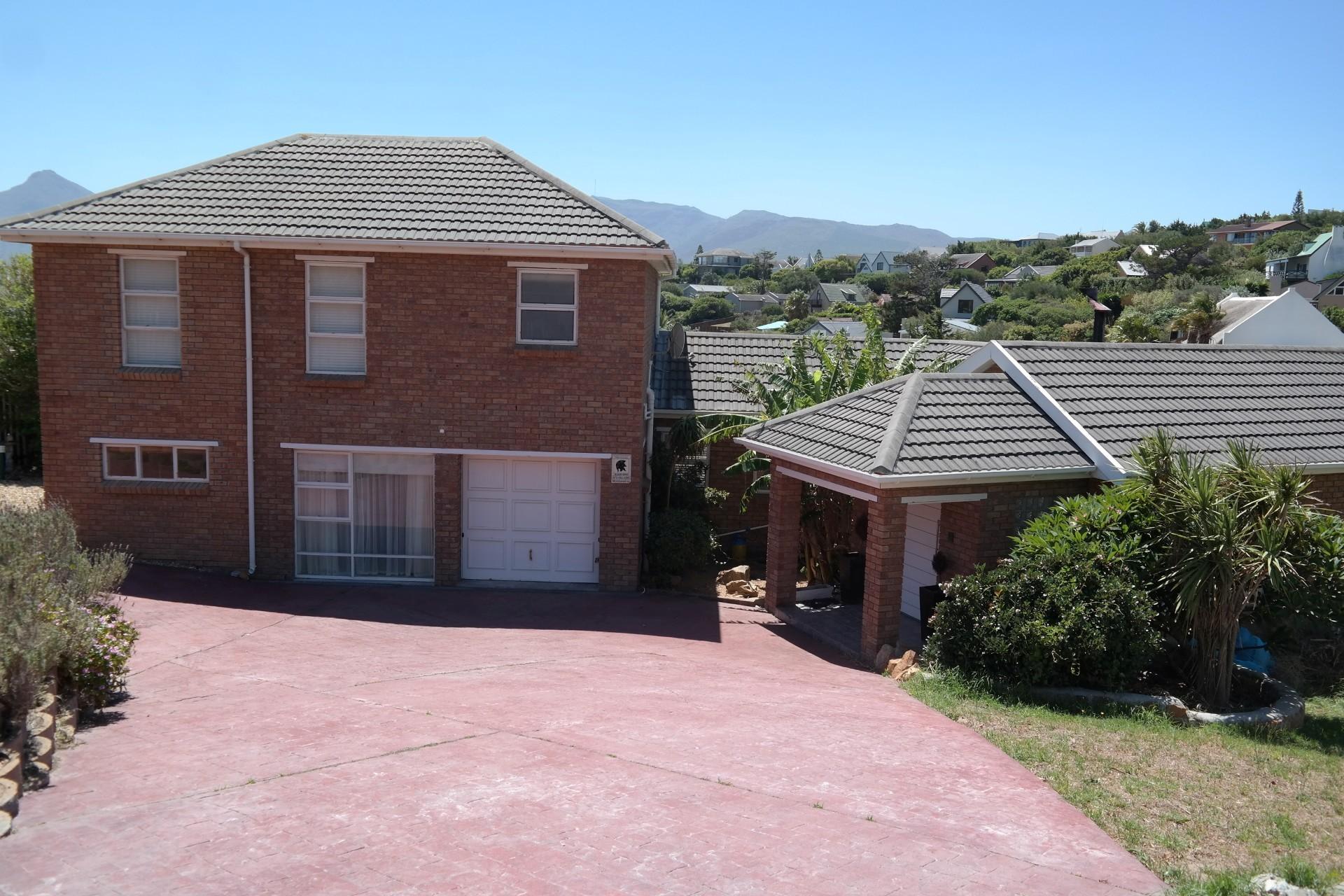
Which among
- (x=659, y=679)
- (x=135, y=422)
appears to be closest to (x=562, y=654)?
(x=659, y=679)

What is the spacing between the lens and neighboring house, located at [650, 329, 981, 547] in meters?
18.7

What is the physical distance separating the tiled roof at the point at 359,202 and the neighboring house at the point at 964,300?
271 feet

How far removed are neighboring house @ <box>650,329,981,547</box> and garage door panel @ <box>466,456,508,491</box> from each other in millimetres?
3428

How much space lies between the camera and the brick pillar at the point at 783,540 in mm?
15039

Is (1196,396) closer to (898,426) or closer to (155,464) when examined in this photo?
(898,426)

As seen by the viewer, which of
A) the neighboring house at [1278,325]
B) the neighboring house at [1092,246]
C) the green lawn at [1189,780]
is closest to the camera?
the green lawn at [1189,780]

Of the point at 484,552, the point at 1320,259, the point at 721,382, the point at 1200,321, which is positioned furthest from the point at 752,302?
the point at 484,552

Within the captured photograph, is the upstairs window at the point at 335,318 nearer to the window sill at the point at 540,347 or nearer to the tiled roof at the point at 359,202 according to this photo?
the tiled roof at the point at 359,202

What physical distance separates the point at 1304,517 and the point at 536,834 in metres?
8.70

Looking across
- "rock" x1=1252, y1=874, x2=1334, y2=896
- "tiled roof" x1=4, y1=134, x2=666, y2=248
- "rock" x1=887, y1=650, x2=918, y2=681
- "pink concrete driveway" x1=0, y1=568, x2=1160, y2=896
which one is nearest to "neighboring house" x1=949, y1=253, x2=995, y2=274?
"tiled roof" x1=4, y1=134, x2=666, y2=248

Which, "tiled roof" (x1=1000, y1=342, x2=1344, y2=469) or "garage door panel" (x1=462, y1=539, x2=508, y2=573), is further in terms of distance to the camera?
"garage door panel" (x1=462, y1=539, x2=508, y2=573)

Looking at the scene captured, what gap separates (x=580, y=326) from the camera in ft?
51.2

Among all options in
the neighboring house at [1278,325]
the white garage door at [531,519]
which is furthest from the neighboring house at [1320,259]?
the white garage door at [531,519]

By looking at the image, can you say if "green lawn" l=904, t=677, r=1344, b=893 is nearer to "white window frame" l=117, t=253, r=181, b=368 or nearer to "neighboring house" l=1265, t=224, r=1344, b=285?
"white window frame" l=117, t=253, r=181, b=368
